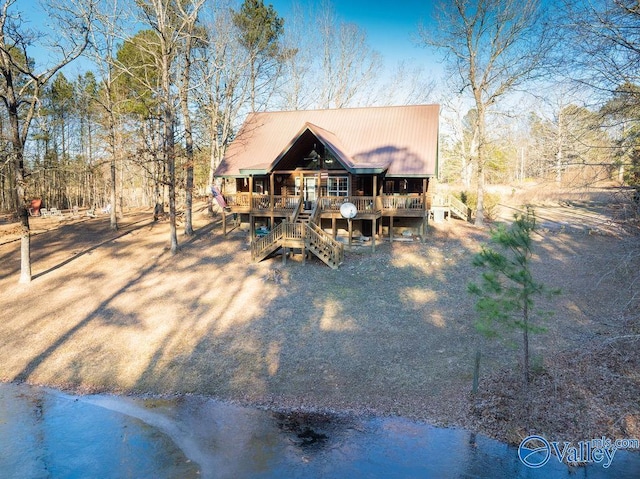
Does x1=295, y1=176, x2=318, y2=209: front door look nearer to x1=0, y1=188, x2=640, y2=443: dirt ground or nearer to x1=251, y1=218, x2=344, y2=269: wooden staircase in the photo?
x1=251, y1=218, x2=344, y2=269: wooden staircase

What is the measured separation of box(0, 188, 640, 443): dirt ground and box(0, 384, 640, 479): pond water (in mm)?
569

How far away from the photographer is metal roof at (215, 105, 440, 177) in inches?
836

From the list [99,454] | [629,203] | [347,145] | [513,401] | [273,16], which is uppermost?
[273,16]

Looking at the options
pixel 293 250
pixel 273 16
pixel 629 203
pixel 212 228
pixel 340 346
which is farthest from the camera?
pixel 273 16

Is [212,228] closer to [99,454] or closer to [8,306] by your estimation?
[8,306]

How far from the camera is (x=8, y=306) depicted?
14930mm

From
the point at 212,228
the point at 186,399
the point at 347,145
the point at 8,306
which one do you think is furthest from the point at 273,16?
the point at 186,399

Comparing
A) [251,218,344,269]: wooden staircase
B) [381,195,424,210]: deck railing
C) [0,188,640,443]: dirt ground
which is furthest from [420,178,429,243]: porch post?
[251,218,344,269]: wooden staircase

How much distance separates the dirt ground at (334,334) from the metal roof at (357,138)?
4267mm

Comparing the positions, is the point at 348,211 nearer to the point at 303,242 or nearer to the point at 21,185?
the point at 303,242

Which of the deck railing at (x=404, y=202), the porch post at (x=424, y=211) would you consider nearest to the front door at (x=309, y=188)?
the deck railing at (x=404, y=202)

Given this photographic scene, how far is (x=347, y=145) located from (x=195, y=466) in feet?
62.9

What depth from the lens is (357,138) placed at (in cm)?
2423

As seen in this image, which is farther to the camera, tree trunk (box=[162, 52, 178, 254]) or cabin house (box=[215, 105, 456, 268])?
tree trunk (box=[162, 52, 178, 254])
